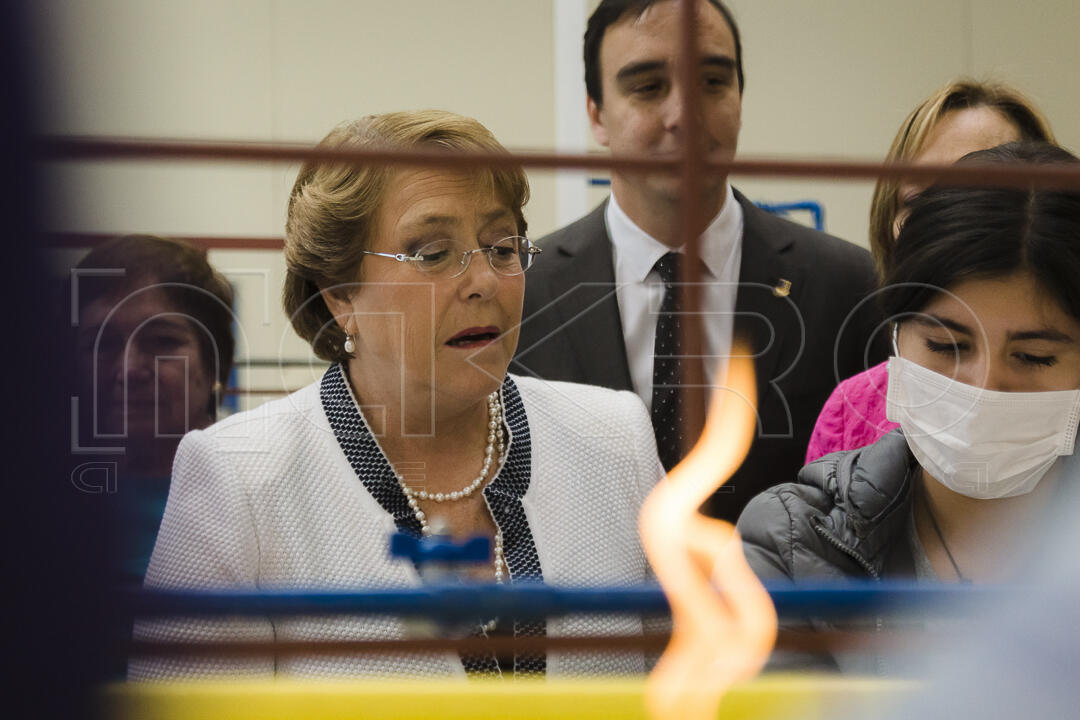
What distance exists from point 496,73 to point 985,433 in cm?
329

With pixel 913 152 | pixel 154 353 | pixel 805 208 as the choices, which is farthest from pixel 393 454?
pixel 805 208

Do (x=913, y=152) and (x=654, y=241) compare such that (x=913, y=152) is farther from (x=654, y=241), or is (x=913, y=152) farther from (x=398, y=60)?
(x=398, y=60)

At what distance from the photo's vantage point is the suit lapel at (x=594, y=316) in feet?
5.35

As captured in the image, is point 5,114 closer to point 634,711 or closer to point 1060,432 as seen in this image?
point 634,711

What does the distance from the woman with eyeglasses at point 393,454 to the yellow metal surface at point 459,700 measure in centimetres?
20

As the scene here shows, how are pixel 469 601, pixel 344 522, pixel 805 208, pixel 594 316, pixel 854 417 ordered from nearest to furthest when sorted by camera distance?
pixel 469 601 < pixel 344 522 < pixel 854 417 < pixel 594 316 < pixel 805 208

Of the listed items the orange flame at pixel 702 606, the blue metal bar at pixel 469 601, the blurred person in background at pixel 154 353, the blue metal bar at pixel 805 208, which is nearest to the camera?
the blue metal bar at pixel 469 601

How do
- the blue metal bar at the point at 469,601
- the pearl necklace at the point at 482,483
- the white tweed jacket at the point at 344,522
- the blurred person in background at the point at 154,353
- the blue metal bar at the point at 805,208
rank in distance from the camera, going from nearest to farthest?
the blue metal bar at the point at 469,601, the white tweed jacket at the point at 344,522, the pearl necklace at the point at 482,483, the blurred person in background at the point at 154,353, the blue metal bar at the point at 805,208

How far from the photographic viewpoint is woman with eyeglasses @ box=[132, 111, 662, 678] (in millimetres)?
1204

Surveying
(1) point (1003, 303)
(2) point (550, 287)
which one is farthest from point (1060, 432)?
(2) point (550, 287)

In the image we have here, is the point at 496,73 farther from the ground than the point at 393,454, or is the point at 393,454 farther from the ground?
the point at 496,73

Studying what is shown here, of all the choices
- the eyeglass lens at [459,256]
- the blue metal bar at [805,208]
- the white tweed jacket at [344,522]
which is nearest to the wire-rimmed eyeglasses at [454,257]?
the eyeglass lens at [459,256]

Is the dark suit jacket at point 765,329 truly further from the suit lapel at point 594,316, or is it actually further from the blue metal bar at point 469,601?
the blue metal bar at point 469,601

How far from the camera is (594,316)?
164 centimetres
